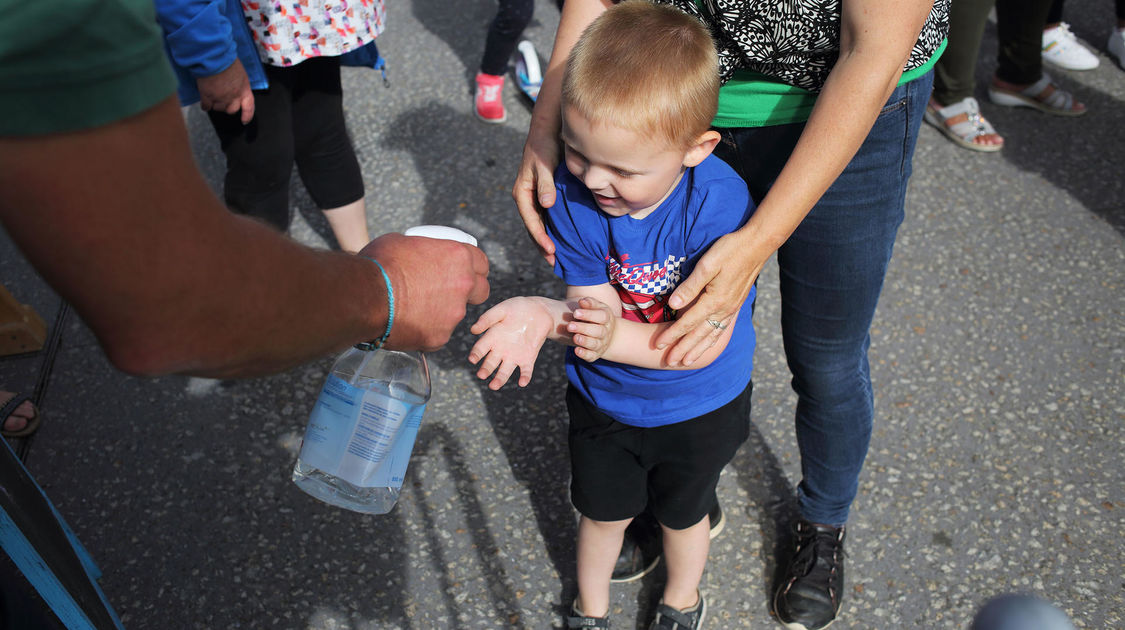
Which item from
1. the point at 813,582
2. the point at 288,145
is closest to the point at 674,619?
the point at 813,582

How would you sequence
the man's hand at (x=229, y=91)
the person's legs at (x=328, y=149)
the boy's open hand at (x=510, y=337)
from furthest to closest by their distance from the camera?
the person's legs at (x=328, y=149) < the man's hand at (x=229, y=91) < the boy's open hand at (x=510, y=337)

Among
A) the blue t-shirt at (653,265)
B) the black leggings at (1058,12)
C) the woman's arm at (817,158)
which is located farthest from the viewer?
the black leggings at (1058,12)

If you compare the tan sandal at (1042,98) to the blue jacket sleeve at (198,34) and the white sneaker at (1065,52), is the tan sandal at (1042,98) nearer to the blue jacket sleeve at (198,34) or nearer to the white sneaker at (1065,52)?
the white sneaker at (1065,52)

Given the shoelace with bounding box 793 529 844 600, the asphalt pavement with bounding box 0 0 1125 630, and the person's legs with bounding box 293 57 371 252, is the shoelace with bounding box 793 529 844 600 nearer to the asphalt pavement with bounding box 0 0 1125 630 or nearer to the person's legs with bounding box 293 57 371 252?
the asphalt pavement with bounding box 0 0 1125 630

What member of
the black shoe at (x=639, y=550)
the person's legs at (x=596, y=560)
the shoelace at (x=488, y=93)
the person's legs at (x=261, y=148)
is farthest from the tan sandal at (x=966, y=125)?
the person's legs at (x=261, y=148)

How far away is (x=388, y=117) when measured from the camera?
4.05m

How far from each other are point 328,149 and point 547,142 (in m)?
1.37

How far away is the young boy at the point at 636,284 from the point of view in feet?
4.55

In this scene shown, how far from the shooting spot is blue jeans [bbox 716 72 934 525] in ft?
5.11

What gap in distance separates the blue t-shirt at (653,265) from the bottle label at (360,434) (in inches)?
14.8

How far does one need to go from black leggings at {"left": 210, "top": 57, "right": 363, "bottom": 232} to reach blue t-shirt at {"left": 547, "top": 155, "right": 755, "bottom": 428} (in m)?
1.26

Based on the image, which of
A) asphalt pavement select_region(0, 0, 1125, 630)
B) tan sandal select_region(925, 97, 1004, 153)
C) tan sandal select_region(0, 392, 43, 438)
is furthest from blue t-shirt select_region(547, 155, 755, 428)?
tan sandal select_region(925, 97, 1004, 153)

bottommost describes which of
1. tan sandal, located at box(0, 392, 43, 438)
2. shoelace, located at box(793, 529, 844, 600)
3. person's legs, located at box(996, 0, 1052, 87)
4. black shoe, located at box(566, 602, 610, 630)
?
tan sandal, located at box(0, 392, 43, 438)

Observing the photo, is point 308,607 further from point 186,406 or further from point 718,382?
point 718,382
